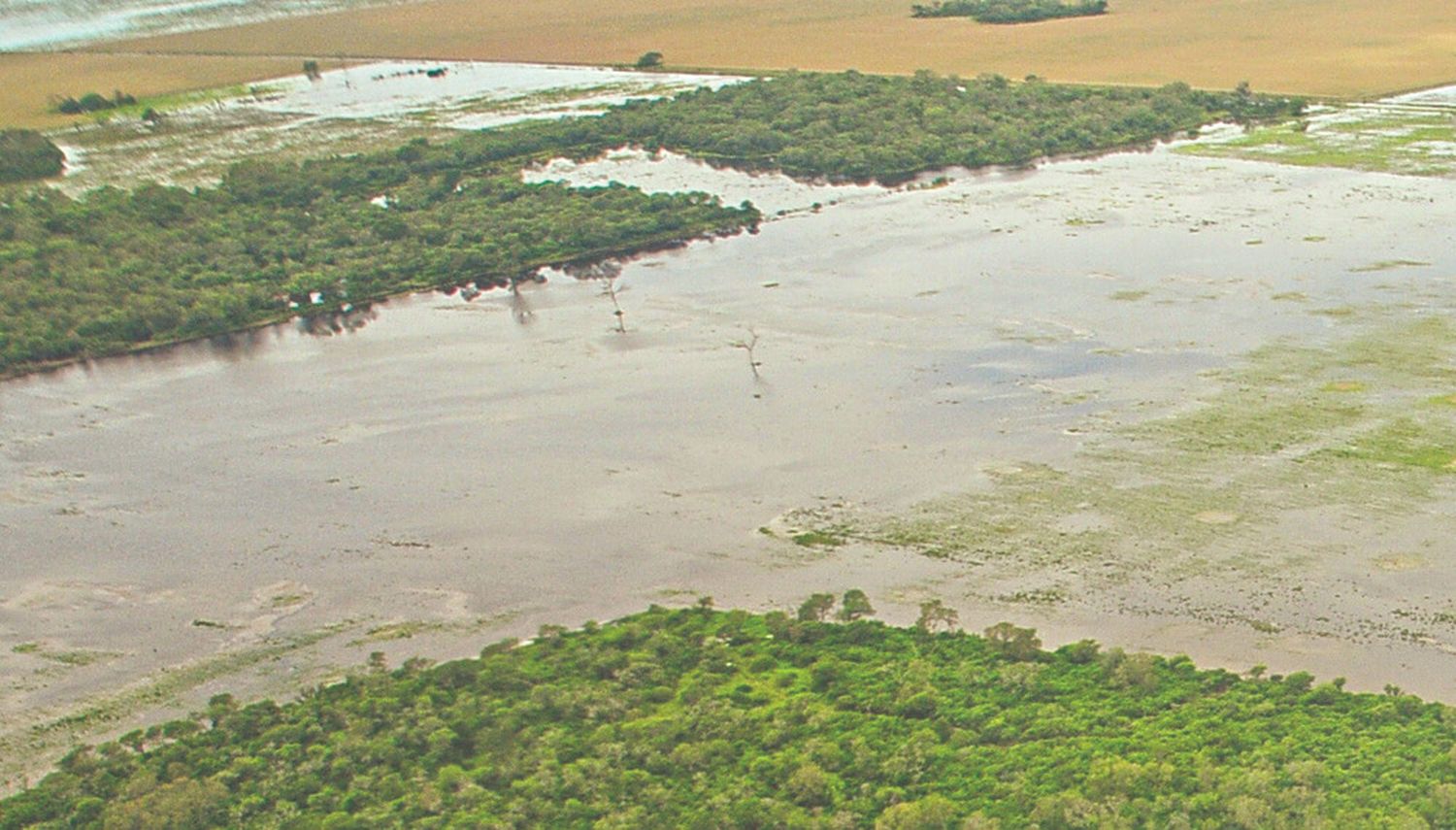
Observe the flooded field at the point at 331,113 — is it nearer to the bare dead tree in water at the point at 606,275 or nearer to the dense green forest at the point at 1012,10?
the dense green forest at the point at 1012,10

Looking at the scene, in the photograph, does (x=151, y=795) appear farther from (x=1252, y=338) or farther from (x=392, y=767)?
(x=1252, y=338)

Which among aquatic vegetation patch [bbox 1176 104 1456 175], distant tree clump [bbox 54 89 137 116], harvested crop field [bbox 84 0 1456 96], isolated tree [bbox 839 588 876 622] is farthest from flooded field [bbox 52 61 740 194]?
isolated tree [bbox 839 588 876 622]

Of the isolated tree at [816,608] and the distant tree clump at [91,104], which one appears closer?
the isolated tree at [816,608]

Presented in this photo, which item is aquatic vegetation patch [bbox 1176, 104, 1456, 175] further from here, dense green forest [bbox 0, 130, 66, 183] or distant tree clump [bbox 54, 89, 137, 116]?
distant tree clump [bbox 54, 89, 137, 116]

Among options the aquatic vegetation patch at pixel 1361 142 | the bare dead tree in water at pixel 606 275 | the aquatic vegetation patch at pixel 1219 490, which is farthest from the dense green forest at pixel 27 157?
the aquatic vegetation patch at pixel 1219 490

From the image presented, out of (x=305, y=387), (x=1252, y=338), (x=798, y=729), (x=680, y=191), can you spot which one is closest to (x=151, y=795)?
(x=798, y=729)

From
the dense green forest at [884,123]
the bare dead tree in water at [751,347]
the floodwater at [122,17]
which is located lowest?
the bare dead tree in water at [751,347]

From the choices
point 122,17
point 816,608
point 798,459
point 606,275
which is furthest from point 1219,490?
point 122,17
